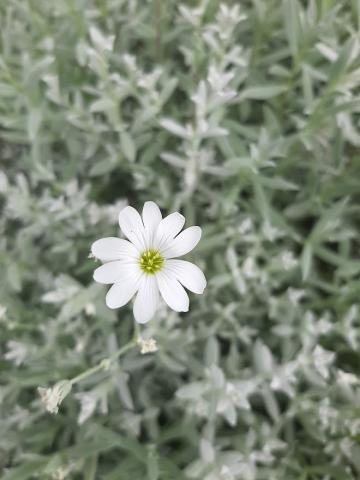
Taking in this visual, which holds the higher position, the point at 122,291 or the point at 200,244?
the point at 200,244

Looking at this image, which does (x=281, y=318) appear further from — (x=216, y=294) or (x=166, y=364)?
(x=166, y=364)

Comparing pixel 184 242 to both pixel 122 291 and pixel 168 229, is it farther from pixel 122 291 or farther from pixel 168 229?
pixel 122 291

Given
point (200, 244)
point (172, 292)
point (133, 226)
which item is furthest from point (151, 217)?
point (200, 244)

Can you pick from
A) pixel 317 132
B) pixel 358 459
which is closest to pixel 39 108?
pixel 317 132

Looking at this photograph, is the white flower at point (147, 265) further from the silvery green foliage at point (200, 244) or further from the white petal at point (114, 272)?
the silvery green foliage at point (200, 244)

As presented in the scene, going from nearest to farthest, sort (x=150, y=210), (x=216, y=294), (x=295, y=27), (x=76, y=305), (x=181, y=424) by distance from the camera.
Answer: (x=150, y=210), (x=76, y=305), (x=295, y=27), (x=181, y=424), (x=216, y=294)

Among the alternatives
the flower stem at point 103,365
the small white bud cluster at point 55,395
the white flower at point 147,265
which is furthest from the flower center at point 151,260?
the small white bud cluster at point 55,395
